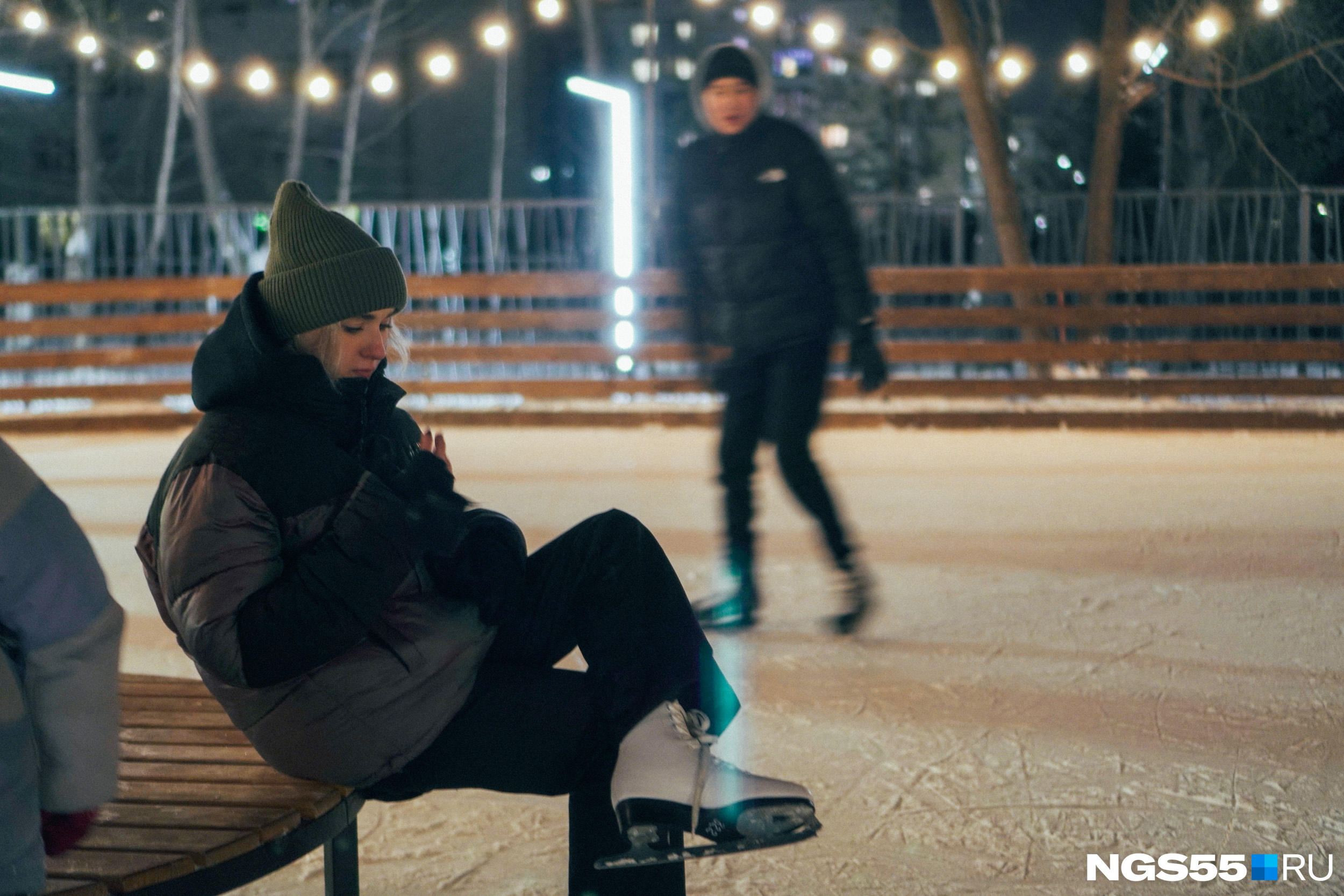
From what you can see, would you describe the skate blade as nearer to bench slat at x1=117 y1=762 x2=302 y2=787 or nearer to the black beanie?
bench slat at x1=117 y1=762 x2=302 y2=787

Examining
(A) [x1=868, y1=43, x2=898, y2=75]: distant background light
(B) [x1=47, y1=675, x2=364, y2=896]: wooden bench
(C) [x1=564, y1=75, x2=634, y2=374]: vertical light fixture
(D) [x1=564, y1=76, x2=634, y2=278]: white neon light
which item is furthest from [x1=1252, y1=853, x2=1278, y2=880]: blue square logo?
(A) [x1=868, y1=43, x2=898, y2=75]: distant background light

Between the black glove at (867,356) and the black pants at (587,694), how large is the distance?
194 cm

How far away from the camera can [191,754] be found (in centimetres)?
189

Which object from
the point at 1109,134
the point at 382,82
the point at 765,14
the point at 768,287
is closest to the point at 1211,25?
the point at 1109,134

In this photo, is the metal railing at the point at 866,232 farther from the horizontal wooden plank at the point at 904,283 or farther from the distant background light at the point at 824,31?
the distant background light at the point at 824,31

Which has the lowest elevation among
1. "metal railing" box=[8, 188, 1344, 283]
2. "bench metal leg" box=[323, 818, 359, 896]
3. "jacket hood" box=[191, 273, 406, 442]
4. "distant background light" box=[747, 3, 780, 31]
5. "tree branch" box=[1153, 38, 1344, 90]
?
Result: "bench metal leg" box=[323, 818, 359, 896]

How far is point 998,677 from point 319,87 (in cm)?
1195

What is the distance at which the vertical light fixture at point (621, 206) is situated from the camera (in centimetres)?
976

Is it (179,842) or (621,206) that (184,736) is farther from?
(621,206)

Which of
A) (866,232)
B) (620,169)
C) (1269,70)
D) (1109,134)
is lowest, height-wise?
(866,232)

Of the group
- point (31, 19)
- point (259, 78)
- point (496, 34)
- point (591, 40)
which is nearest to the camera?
point (31, 19)

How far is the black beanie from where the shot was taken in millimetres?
3797

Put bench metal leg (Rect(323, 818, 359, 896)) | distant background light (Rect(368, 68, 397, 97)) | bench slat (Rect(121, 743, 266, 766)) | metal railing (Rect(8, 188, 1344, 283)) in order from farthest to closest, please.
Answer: distant background light (Rect(368, 68, 397, 97)) < metal railing (Rect(8, 188, 1344, 283)) < bench metal leg (Rect(323, 818, 359, 896)) < bench slat (Rect(121, 743, 266, 766))

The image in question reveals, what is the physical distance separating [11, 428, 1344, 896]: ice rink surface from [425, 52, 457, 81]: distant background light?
775cm
